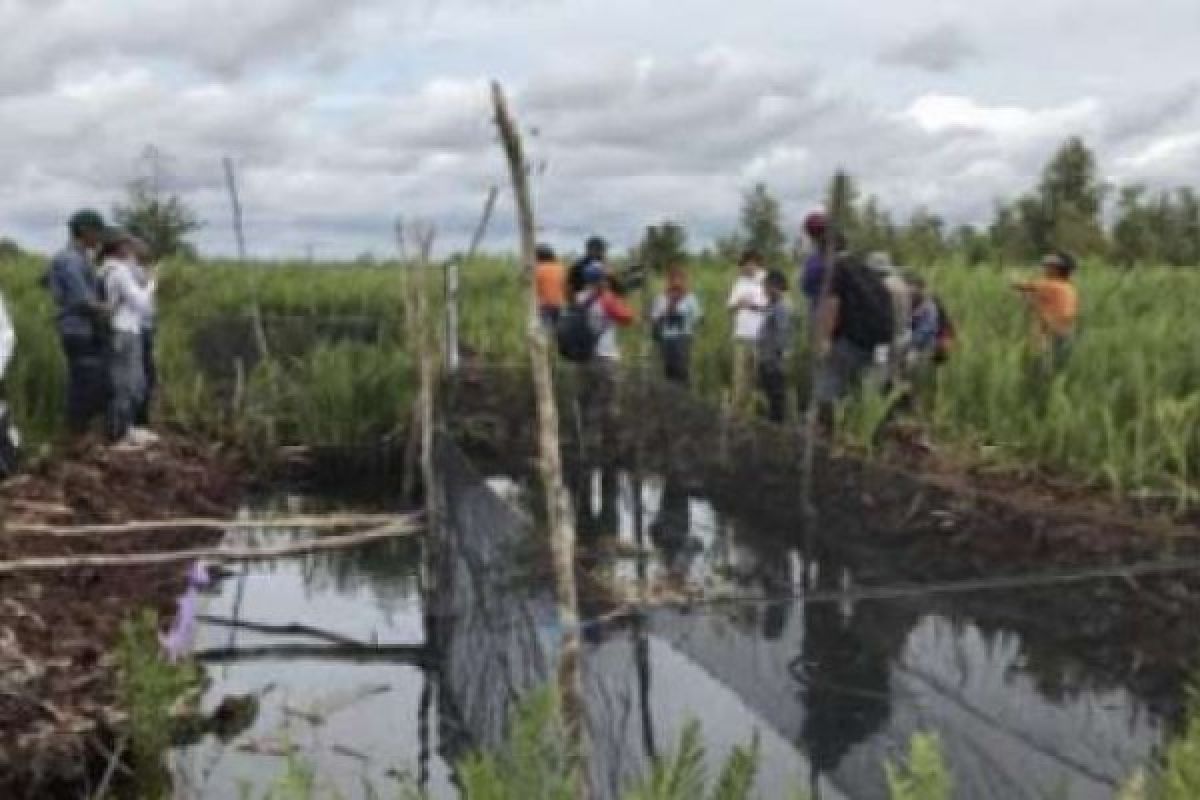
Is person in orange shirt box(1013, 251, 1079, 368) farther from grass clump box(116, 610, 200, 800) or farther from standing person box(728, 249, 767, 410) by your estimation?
grass clump box(116, 610, 200, 800)

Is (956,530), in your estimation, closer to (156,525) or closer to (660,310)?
(156,525)

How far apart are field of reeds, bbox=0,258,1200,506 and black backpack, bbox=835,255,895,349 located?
40cm

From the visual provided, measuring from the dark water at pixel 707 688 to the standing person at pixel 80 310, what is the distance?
2254mm

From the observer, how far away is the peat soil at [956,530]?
576 centimetres

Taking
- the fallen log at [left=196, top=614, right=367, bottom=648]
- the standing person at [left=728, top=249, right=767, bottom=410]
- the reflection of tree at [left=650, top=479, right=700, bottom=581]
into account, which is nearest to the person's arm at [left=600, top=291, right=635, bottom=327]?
the standing person at [left=728, top=249, right=767, bottom=410]

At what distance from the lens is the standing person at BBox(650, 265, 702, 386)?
12633 millimetres

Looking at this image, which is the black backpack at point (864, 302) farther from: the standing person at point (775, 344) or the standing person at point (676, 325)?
the standing person at point (676, 325)

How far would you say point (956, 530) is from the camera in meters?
7.29

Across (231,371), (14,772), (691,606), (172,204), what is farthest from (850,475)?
(172,204)

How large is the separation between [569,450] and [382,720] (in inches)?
206

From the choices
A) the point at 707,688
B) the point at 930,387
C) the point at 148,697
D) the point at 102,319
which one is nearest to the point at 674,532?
the point at 930,387

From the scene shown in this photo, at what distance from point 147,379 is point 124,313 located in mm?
1598

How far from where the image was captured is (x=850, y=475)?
25.3ft

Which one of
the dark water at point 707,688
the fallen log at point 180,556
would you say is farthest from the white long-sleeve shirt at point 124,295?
the dark water at point 707,688
